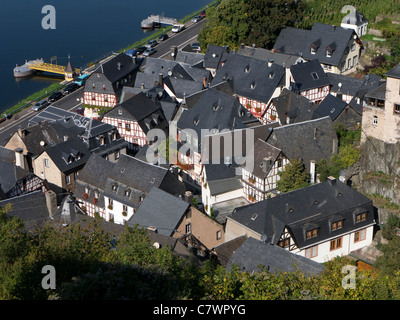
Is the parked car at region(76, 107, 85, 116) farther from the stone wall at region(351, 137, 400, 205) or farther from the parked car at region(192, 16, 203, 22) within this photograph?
the parked car at region(192, 16, 203, 22)

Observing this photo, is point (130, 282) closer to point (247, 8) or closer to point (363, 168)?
point (363, 168)

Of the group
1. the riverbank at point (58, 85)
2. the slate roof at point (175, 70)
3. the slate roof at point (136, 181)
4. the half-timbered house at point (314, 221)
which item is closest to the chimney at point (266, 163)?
the half-timbered house at point (314, 221)

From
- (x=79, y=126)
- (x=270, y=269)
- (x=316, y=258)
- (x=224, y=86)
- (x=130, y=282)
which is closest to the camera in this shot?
(x=130, y=282)

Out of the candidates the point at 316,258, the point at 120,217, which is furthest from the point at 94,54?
the point at 316,258

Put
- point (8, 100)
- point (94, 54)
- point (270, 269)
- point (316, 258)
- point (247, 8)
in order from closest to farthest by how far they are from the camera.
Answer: point (270, 269) → point (316, 258) → point (247, 8) → point (8, 100) → point (94, 54)

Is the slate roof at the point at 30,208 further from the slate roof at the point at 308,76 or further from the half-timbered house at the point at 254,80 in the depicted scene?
the slate roof at the point at 308,76

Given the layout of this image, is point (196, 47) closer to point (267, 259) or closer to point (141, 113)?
point (141, 113)
